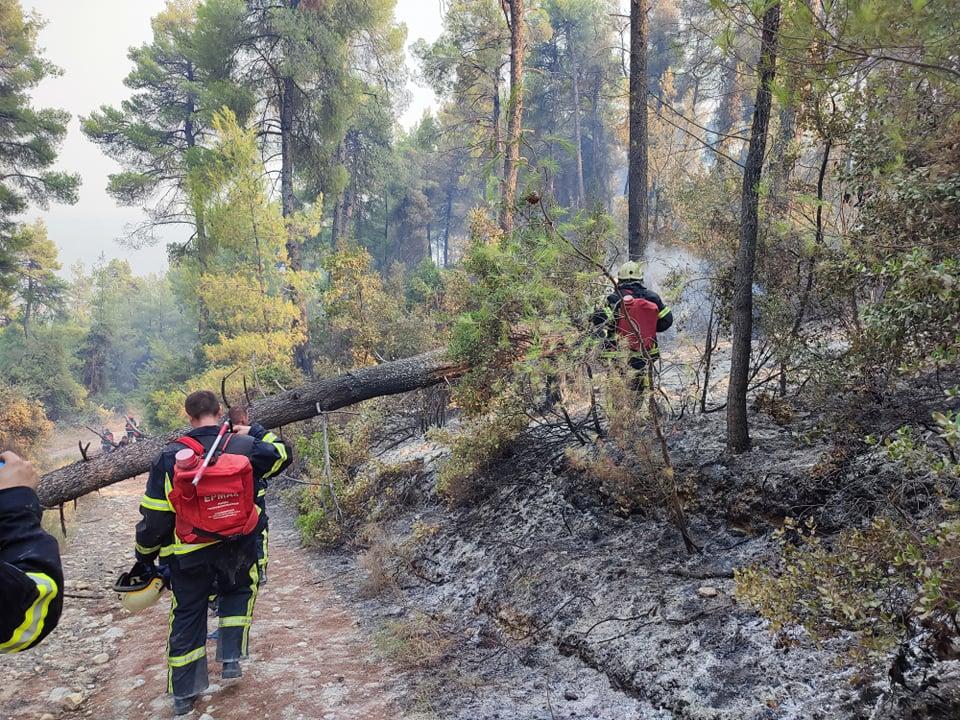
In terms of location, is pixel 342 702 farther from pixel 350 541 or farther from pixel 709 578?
pixel 350 541

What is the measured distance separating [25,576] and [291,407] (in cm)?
426

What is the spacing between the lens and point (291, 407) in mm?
6086

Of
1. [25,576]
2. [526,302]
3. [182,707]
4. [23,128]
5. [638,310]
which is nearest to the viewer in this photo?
[25,576]

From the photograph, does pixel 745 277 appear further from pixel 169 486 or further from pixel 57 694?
pixel 57 694

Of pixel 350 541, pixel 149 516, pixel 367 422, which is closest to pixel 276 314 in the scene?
pixel 367 422

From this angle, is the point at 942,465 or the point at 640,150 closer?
the point at 942,465

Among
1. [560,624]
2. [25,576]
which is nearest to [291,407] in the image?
[560,624]

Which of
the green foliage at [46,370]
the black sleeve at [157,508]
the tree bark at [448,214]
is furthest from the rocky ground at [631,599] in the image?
the tree bark at [448,214]

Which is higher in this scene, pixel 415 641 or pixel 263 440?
pixel 263 440

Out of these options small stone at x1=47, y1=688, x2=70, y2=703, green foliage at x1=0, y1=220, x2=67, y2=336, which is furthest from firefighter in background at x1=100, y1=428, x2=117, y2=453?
green foliage at x1=0, y1=220, x2=67, y2=336

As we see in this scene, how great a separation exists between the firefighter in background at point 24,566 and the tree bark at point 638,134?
6.08 m

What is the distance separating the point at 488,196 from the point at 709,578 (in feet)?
10.0

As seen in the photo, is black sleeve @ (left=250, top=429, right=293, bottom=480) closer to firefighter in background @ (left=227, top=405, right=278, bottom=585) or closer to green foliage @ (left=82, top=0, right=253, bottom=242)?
firefighter in background @ (left=227, top=405, right=278, bottom=585)

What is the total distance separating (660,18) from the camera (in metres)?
28.7
